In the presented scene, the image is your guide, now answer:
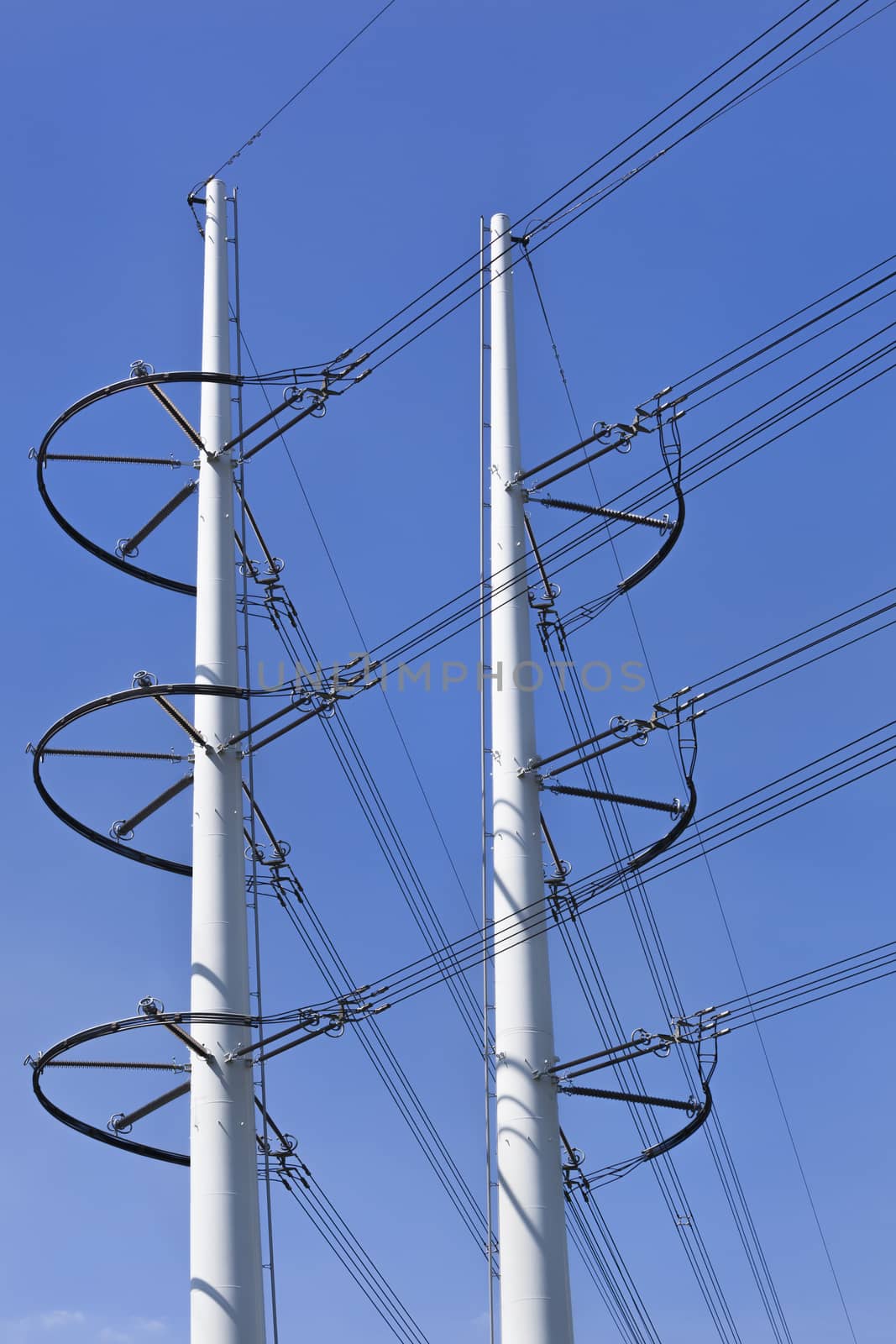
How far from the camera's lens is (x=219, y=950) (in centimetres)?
3359

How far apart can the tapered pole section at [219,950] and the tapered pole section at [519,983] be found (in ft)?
13.2

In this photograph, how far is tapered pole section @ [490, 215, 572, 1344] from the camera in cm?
3114

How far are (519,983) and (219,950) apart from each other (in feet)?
16.2

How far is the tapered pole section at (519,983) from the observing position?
1226 inches

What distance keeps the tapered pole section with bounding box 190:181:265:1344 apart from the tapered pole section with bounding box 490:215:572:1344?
13.2 ft

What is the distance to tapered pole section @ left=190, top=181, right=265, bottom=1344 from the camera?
31.3 metres

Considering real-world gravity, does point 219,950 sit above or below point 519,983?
above

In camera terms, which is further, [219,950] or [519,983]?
[219,950]

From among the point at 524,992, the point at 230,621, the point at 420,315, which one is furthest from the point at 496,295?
the point at 524,992

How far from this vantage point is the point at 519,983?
108ft

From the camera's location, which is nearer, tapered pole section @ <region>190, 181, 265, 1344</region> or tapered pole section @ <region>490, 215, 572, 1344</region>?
tapered pole section @ <region>490, 215, 572, 1344</region>

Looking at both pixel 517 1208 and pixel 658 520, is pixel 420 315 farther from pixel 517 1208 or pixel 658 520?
pixel 517 1208

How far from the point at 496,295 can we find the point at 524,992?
1387 cm

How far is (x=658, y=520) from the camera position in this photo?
35938mm
